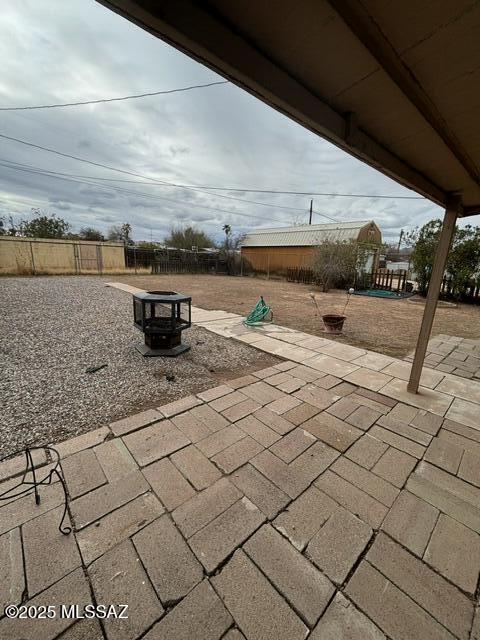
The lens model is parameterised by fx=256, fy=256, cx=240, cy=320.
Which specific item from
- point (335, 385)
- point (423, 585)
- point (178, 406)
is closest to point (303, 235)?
point (335, 385)

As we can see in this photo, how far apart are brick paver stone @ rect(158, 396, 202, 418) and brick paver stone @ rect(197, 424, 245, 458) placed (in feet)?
1.43

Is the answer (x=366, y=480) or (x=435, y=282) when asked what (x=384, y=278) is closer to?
(x=435, y=282)

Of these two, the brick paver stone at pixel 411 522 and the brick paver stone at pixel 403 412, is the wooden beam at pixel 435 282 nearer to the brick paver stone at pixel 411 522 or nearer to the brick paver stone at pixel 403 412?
the brick paver stone at pixel 403 412

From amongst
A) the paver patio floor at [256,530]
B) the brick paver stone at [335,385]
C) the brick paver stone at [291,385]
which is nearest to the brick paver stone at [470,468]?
the paver patio floor at [256,530]

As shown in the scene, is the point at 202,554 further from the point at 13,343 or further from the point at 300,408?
→ the point at 13,343

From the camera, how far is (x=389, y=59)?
1112mm

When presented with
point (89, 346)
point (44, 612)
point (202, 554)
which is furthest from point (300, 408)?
point (89, 346)

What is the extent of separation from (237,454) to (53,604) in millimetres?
1058

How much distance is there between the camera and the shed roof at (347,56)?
0.89 metres

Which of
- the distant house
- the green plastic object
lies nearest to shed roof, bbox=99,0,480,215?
the green plastic object

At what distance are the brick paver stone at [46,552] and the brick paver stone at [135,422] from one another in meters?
0.67

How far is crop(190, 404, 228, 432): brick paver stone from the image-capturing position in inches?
80.6

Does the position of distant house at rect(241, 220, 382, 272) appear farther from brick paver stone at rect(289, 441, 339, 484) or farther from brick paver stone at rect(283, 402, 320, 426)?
brick paver stone at rect(289, 441, 339, 484)

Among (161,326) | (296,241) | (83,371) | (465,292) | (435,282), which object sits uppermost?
(296,241)
